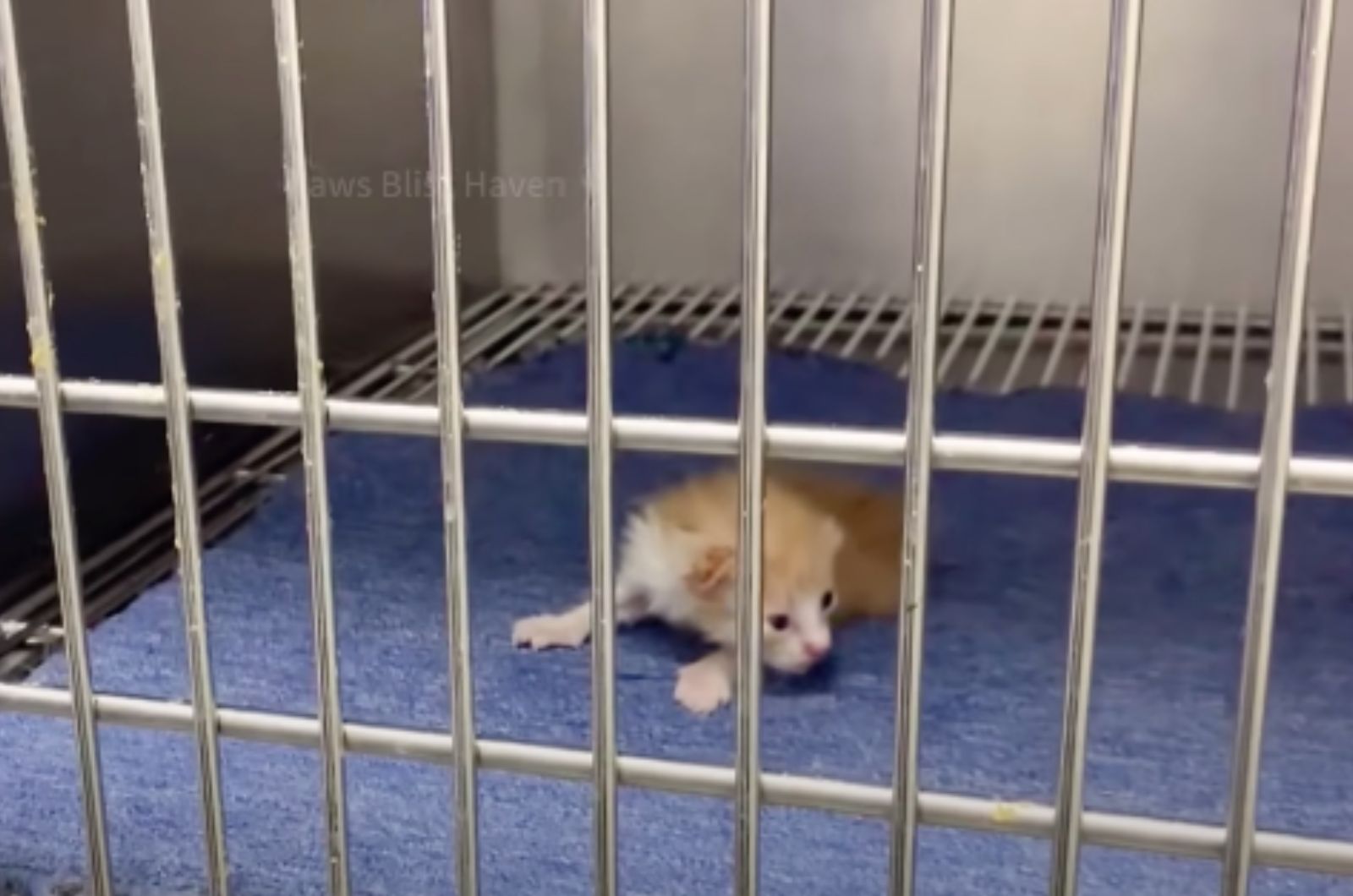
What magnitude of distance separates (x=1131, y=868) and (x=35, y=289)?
0.55 metres

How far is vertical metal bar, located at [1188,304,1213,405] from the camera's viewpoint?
160cm

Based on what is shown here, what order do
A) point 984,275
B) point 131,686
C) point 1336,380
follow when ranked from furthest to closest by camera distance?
point 984,275 < point 1336,380 < point 131,686

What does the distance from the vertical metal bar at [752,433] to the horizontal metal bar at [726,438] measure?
1cm

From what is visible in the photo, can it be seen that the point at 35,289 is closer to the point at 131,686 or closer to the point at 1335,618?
the point at 131,686

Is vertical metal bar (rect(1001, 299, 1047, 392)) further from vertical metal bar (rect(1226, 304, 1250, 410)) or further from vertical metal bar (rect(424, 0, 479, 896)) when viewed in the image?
vertical metal bar (rect(424, 0, 479, 896))

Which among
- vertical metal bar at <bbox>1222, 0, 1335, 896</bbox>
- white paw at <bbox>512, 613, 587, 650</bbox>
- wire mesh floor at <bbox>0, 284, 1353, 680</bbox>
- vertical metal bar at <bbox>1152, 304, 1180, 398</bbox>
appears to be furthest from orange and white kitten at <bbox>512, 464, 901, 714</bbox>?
vertical metal bar at <bbox>1152, 304, 1180, 398</bbox>

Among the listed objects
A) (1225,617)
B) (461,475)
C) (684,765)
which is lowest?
(1225,617)

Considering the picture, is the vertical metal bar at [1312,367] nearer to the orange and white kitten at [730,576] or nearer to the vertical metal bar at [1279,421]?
the orange and white kitten at [730,576]

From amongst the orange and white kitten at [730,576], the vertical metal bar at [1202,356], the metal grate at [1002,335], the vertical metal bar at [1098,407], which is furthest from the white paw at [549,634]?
the vertical metal bar at [1202,356]

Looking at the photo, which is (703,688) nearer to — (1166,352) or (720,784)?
Result: (720,784)

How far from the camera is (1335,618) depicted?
107 centimetres

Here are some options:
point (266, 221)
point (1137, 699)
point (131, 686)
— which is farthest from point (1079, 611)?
point (266, 221)

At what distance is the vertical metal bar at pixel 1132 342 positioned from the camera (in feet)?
5.26

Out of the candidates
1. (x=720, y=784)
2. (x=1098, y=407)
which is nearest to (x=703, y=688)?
(x=720, y=784)
